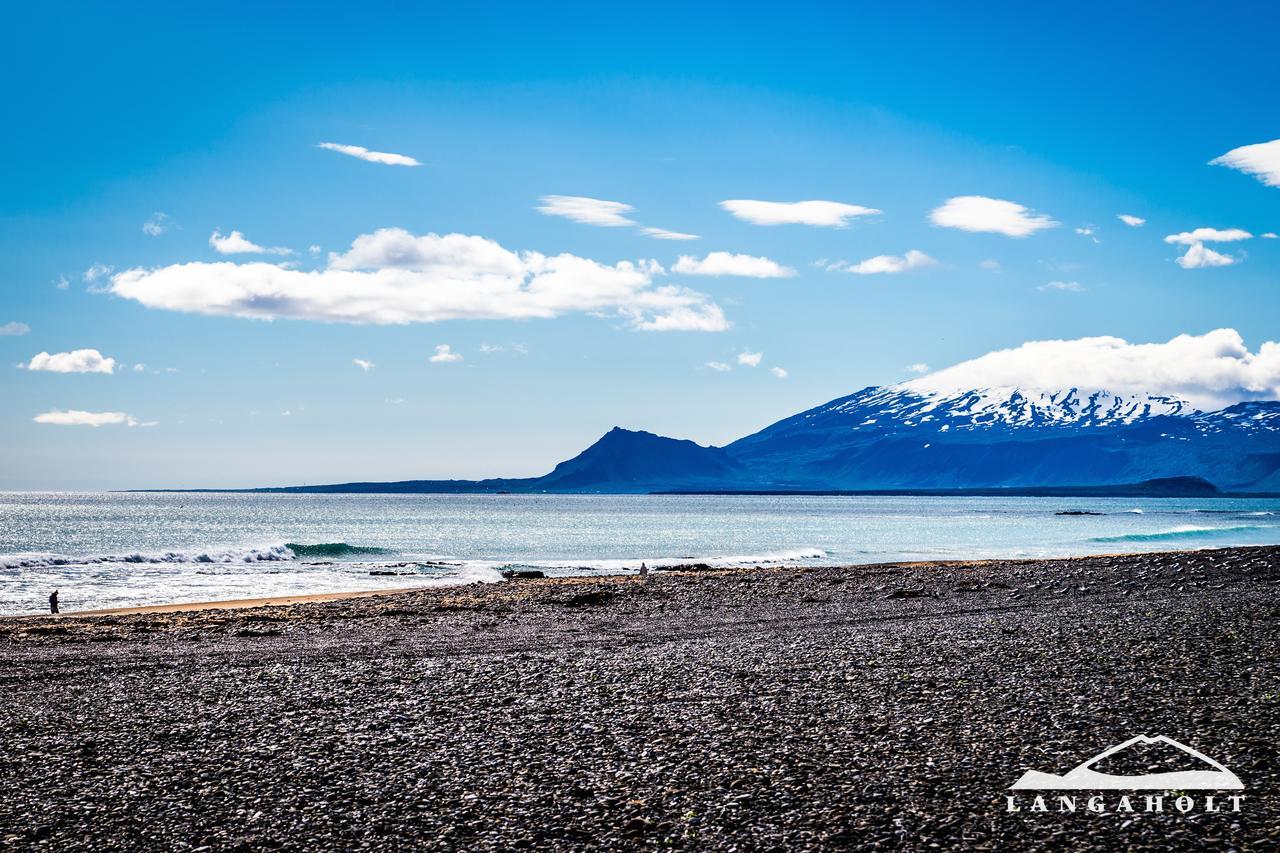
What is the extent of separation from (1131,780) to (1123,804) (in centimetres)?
65

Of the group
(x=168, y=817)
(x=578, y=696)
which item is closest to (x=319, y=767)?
(x=168, y=817)

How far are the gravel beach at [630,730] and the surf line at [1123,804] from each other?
0.33ft

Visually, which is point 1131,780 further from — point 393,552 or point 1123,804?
point 393,552

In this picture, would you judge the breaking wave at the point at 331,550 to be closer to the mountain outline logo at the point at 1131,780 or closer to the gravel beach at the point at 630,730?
the gravel beach at the point at 630,730

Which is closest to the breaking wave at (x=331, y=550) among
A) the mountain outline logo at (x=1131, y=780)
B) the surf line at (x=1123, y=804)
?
the mountain outline logo at (x=1131, y=780)

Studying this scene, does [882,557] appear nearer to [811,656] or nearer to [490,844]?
[811,656]

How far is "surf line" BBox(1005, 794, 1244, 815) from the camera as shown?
303 inches

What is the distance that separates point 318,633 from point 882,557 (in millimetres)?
41901

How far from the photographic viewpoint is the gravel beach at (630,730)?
7719 mm

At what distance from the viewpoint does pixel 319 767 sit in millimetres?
9602

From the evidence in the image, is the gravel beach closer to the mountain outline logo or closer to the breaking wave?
the mountain outline logo

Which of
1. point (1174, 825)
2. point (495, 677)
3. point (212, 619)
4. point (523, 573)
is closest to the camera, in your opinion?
point (1174, 825)

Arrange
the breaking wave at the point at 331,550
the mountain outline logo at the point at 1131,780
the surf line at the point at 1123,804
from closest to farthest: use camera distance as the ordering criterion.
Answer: the surf line at the point at 1123,804 → the mountain outline logo at the point at 1131,780 → the breaking wave at the point at 331,550

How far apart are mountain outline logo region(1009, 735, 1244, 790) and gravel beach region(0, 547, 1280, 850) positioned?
0.51ft
